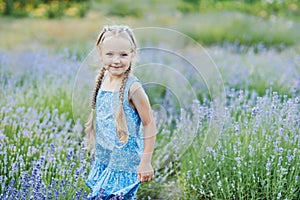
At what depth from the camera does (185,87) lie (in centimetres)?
523

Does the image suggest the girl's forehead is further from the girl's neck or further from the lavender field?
the lavender field

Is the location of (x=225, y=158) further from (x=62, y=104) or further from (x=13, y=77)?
(x=13, y=77)

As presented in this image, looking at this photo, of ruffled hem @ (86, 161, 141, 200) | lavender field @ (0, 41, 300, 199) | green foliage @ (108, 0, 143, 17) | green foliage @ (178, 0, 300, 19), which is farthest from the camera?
green foliage @ (108, 0, 143, 17)

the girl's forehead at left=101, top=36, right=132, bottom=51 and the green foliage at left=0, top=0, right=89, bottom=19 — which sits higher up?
the girl's forehead at left=101, top=36, right=132, bottom=51

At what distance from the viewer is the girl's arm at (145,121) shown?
110 inches

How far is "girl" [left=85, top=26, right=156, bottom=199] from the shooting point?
2.81 m

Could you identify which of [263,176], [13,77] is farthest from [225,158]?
[13,77]

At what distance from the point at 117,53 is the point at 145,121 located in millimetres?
371

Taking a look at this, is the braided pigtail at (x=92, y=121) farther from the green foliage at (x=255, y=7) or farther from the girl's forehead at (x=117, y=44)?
the green foliage at (x=255, y=7)

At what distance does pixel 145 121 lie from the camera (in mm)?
2814

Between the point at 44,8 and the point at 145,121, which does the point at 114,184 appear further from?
the point at 44,8

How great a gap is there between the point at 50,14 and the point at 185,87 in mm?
5169

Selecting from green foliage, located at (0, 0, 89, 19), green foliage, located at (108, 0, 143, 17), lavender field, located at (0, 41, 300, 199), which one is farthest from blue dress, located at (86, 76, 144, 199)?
green foliage, located at (108, 0, 143, 17)

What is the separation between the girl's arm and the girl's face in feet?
0.37
